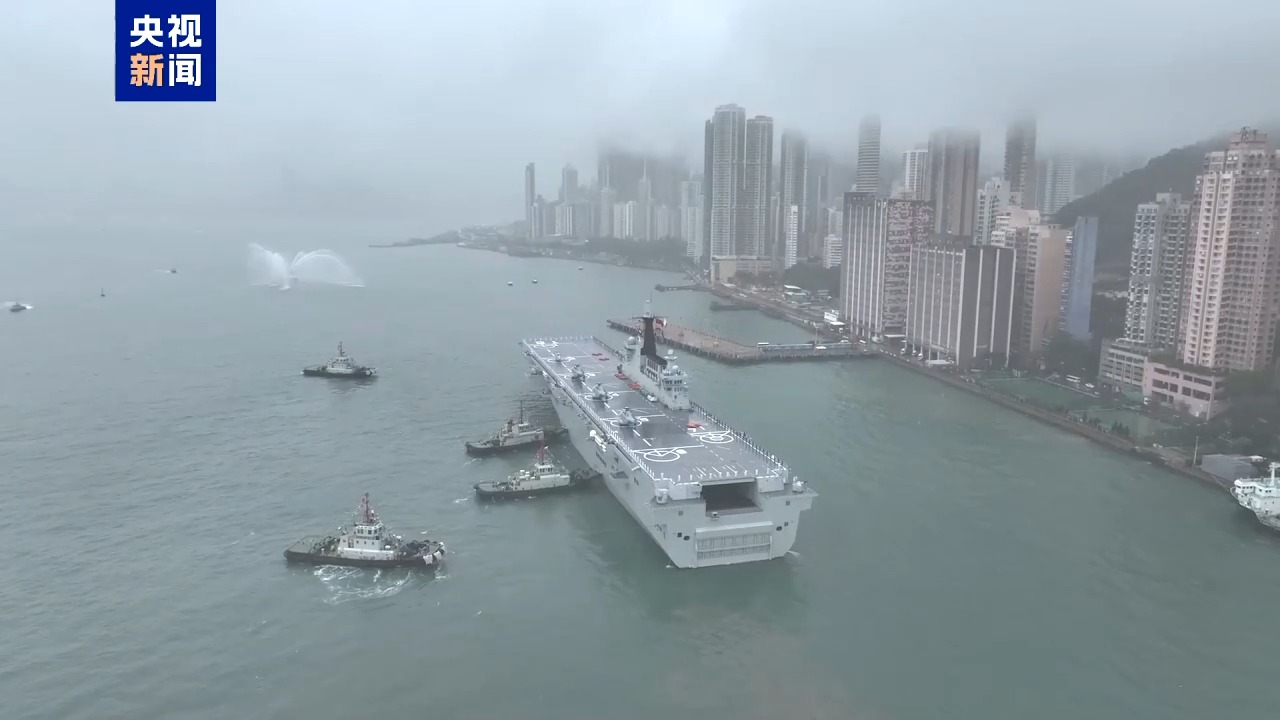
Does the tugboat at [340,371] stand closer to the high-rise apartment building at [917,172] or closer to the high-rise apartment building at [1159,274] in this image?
the high-rise apartment building at [1159,274]

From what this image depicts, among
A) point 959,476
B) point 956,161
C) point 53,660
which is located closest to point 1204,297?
point 959,476

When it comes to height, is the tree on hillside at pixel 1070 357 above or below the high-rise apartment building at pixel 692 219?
below

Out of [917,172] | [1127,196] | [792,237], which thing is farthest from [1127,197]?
[792,237]

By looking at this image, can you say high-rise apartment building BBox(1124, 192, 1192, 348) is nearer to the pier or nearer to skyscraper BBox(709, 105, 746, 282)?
the pier

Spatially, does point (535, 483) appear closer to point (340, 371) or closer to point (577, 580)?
point (577, 580)

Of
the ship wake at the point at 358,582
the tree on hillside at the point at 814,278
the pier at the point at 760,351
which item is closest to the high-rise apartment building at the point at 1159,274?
the pier at the point at 760,351
